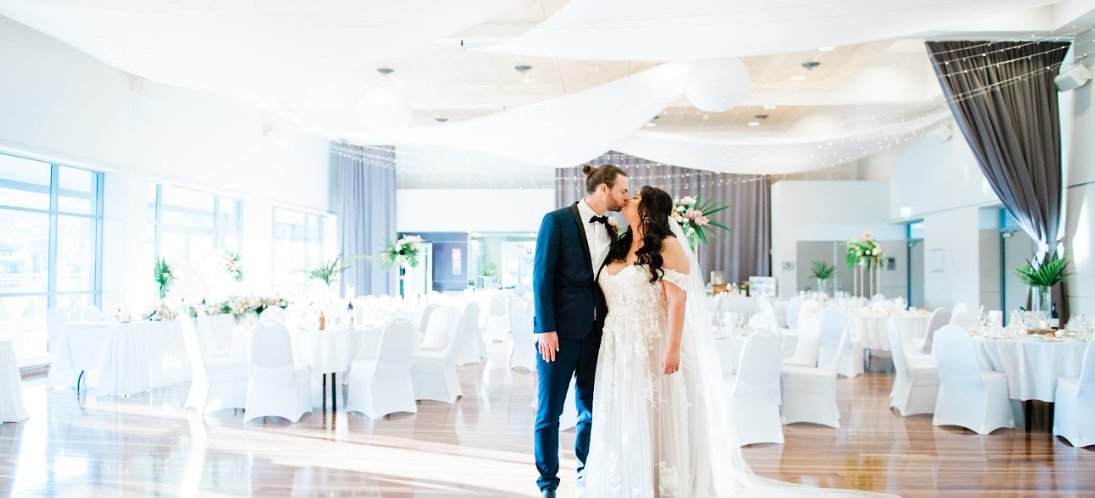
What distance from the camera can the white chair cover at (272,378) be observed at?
5.94 metres

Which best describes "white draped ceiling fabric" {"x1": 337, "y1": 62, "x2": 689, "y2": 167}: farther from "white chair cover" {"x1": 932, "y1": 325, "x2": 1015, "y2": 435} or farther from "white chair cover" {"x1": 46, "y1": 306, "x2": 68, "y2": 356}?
"white chair cover" {"x1": 46, "y1": 306, "x2": 68, "y2": 356}

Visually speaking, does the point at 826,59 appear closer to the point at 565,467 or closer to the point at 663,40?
the point at 663,40

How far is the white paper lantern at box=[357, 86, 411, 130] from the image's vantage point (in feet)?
26.2

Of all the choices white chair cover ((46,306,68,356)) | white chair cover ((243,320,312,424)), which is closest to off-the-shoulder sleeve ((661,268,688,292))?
white chair cover ((243,320,312,424))

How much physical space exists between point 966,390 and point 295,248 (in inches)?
507

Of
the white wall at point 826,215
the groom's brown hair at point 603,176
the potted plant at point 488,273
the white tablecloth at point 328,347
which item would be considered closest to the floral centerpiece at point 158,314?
the white tablecloth at point 328,347

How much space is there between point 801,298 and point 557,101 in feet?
20.6

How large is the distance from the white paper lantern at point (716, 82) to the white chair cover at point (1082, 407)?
3585 millimetres

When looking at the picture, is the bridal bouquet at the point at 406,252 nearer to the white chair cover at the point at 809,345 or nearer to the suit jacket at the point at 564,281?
the white chair cover at the point at 809,345

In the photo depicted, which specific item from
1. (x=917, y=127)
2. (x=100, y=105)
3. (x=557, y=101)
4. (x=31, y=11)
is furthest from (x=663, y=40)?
(x=100, y=105)

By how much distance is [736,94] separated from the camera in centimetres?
694

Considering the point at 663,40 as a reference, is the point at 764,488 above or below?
below

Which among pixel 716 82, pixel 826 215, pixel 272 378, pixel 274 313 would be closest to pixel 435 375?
pixel 272 378

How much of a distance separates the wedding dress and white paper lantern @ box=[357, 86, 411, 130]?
5.12m
